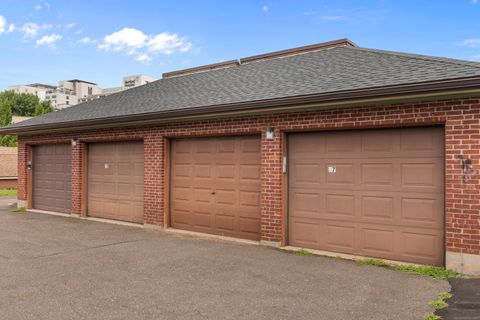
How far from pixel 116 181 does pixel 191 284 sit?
6.62 m

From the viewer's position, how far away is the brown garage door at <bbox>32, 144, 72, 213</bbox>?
13.2m

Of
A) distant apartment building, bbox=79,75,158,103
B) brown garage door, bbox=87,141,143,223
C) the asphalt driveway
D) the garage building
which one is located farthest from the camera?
distant apartment building, bbox=79,75,158,103

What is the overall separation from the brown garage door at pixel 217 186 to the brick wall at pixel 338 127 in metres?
0.33

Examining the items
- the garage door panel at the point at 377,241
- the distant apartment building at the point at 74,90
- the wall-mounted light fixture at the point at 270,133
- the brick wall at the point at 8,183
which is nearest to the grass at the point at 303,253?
the garage door panel at the point at 377,241

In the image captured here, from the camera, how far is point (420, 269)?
6566 mm

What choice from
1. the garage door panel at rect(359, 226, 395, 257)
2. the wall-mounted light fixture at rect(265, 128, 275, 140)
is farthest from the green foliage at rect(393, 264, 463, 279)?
the wall-mounted light fixture at rect(265, 128, 275, 140)

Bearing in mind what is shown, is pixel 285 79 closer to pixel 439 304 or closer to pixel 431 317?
pixel 439 304

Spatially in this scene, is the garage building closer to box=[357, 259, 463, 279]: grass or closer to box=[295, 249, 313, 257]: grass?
box=[357, 259, 463, 279]: grass

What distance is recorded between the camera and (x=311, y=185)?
26.5ft

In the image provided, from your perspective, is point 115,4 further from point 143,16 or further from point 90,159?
point 90,159

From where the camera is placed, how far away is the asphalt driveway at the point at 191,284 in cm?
481

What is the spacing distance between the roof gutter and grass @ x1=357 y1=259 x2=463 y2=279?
2721mm

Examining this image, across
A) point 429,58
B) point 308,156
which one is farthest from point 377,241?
point 429,58

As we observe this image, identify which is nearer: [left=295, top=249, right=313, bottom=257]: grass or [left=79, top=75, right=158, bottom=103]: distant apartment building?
[left=295, top=249, right=313, bottom=257]: grass
